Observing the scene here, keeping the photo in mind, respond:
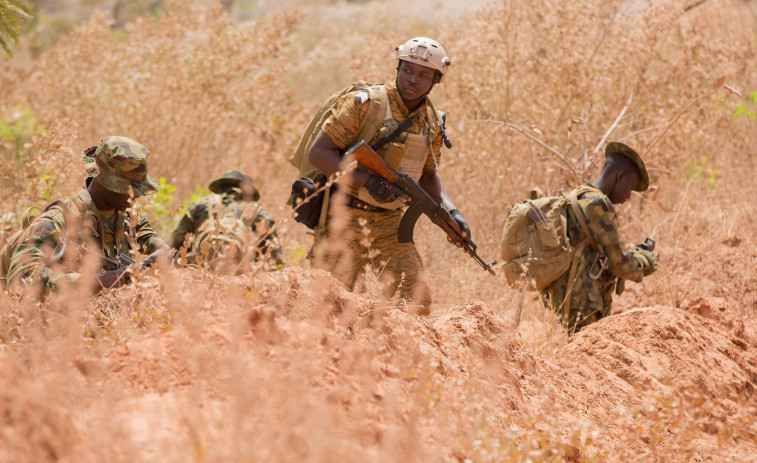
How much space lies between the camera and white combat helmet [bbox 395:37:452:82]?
14.1 feet

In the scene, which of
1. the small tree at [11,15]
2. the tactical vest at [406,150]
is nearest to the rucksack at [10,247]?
the tactical vest at [406,150]

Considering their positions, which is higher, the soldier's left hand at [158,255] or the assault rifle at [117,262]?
the soldier's left hand at [158,255]

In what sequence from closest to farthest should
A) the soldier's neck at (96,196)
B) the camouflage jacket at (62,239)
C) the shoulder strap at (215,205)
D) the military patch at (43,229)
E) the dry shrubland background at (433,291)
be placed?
the dry shrubland background at (433,291)
the camouflage jacket at (62,239)
the military patch at (43,229)
the soldier's neck at (96,196)
the shoulder strap at (215,205)

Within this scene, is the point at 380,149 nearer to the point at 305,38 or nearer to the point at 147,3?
the point at 305,38

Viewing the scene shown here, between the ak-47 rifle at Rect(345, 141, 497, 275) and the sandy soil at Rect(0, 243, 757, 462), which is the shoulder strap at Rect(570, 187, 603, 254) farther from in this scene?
the sandy soil at Rect(0, 243, 757, 462)

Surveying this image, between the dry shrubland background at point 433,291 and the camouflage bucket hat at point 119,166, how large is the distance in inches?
25.6

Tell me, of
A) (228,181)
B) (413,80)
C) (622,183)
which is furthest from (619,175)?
(228,181)

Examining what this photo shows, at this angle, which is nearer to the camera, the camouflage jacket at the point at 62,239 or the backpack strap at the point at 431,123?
the camouflage jacket at the point at 62,239

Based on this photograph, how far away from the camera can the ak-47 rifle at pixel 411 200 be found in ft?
13.9

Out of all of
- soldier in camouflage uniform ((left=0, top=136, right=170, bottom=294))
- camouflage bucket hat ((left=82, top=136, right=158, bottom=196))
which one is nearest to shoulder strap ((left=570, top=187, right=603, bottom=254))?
soldier in camouflage uniform ((left=0, top=136, right=170, bottom=294))

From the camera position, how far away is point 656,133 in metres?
7.87

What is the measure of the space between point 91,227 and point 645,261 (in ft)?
12.0

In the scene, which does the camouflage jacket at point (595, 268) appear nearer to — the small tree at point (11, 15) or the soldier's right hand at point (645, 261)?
the soldier's right hand at point (645, 261)

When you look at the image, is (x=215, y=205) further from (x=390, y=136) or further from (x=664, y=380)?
(x=664, y=380)
